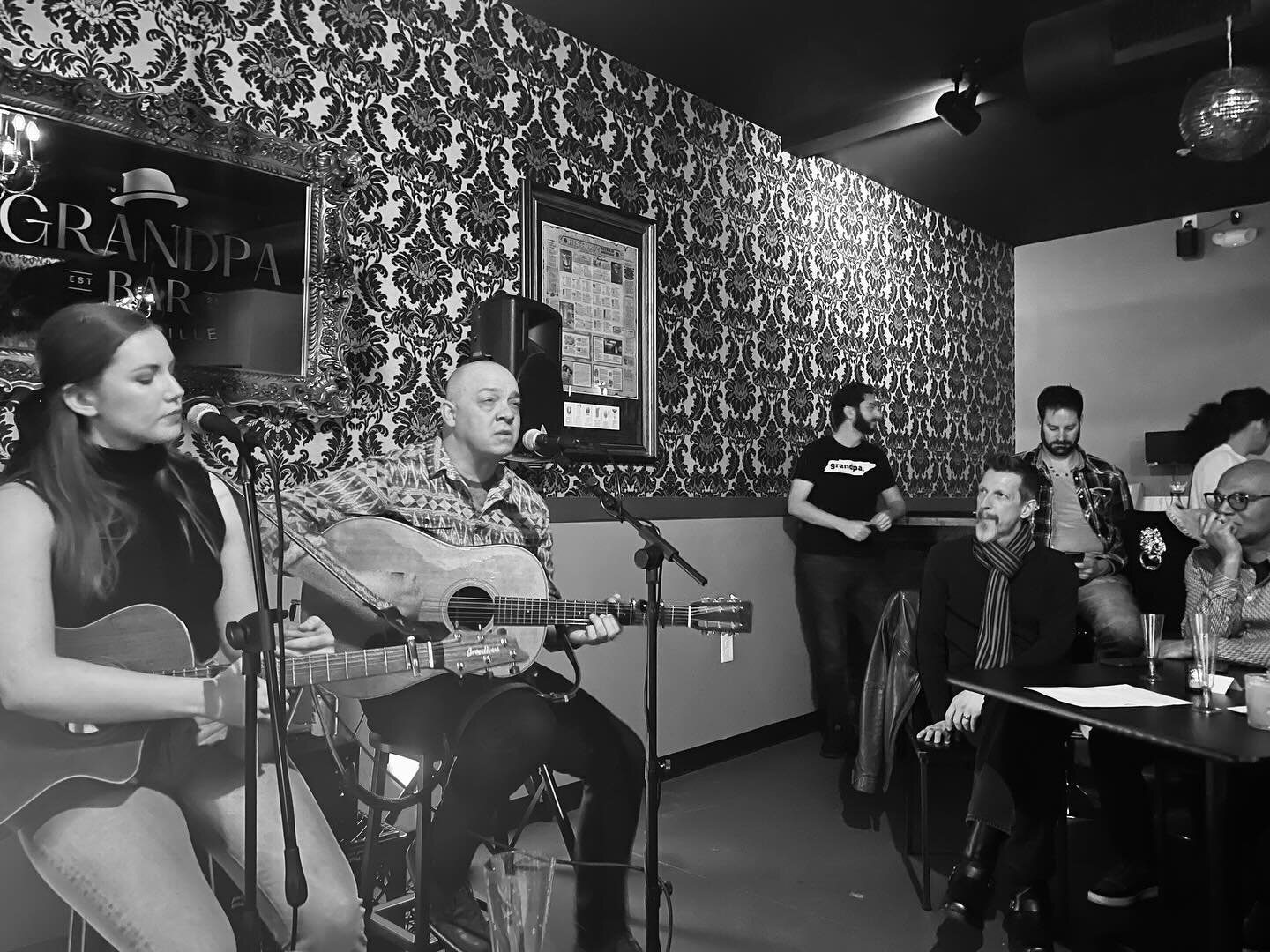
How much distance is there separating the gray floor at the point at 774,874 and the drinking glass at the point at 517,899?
2.42 feet

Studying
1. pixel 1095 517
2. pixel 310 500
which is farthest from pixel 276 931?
pixel 1095 517

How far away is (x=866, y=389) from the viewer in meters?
4.50

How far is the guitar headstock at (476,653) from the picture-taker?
2154 millimetres

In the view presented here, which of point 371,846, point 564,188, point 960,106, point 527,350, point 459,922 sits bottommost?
point 459,922

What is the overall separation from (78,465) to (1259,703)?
2.50m

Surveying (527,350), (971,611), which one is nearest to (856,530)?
(971,611)

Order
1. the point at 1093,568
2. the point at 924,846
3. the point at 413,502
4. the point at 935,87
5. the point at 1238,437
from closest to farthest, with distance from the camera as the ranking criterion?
the point at 413,502, the point at 924,846, the point at 1093,568, the point at 935,87, the point at 1238,437

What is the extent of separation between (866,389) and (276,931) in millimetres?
3517

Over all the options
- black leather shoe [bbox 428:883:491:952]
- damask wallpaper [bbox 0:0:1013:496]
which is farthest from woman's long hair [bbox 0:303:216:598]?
black leather shoe [bbox 428:883:491:952]

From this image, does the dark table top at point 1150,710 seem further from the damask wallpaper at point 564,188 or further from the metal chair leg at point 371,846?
the damask wallpaper at point 564,188

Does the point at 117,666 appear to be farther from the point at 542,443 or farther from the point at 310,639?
the point at 542,443

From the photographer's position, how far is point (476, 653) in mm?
2170

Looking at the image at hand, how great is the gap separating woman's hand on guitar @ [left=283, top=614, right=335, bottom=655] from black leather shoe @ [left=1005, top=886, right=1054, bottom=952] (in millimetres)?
1905

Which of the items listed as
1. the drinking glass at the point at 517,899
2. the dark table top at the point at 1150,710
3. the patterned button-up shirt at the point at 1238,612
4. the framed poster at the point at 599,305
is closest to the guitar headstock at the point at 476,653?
the drinking glass at the point at 517,899
